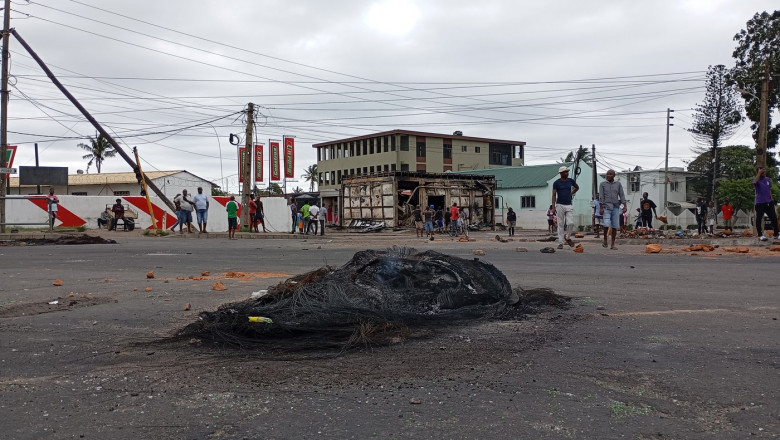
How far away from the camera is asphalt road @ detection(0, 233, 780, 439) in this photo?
10.2ft

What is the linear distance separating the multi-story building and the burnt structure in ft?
77.8

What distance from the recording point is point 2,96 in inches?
→ 1039

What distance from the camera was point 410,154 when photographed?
76.1 meters

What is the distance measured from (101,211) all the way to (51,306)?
96.9ft

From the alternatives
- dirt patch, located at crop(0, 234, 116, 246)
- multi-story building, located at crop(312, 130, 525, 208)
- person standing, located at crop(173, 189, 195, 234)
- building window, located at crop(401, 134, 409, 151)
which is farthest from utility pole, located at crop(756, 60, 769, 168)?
building window, located at crop(401, 134, 409, 151)

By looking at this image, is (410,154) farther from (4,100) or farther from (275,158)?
(4,100)

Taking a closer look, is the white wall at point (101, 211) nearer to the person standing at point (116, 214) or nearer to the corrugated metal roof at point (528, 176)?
the person standing at point (116, 214)

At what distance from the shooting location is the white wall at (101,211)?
32.7 m

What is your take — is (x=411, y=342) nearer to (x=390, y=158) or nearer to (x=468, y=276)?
(x=468, y=276)

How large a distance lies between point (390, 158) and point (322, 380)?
72.3 meters

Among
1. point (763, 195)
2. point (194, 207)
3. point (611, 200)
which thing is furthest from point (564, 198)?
point (194, 207)

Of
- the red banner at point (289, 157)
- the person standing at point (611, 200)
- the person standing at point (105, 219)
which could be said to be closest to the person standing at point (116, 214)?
the person standing at point (105, 219)

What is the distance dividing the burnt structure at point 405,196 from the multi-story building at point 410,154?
23.7 metres

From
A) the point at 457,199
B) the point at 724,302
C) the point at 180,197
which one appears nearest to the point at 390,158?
the point at 457,199
